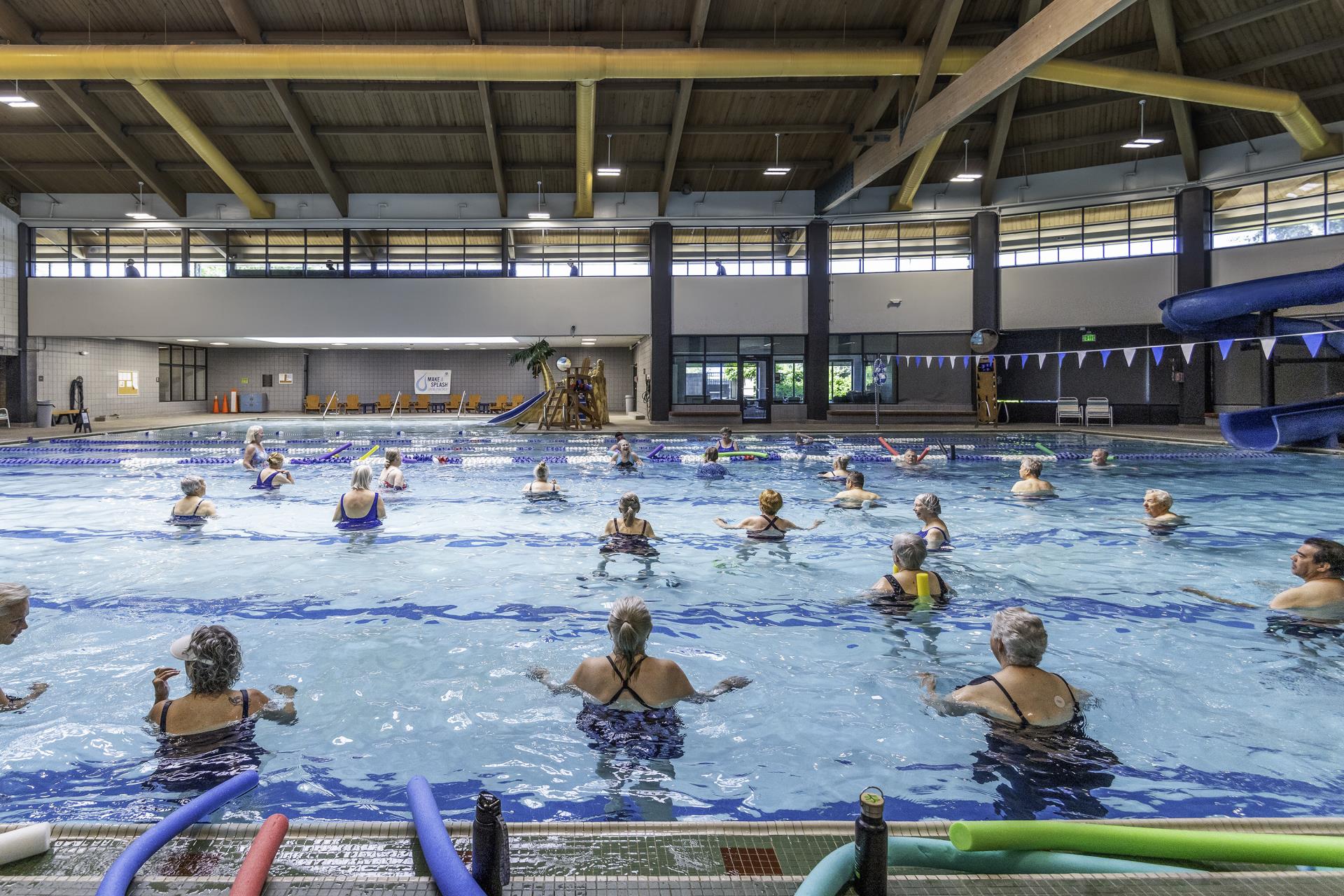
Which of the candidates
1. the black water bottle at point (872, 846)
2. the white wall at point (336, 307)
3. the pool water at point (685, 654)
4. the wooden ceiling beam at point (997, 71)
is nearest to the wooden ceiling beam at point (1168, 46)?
the wooden ceiling beam at point (997, 71)

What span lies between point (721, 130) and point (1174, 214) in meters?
12.7

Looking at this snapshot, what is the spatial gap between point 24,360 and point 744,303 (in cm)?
2166

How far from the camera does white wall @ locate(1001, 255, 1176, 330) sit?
74.5 feet

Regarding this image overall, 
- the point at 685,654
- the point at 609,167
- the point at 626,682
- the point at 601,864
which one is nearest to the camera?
the point at 601,864

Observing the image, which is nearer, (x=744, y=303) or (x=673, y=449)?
(x=673, y=449)

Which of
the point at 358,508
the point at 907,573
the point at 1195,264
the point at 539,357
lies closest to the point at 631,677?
the point at 907,573

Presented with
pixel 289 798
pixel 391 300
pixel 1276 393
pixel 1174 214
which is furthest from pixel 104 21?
pixel 1276 393

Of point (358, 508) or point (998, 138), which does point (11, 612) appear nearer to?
point (358, 508)

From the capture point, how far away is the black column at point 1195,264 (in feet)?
71.9

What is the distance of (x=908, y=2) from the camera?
58.0ft

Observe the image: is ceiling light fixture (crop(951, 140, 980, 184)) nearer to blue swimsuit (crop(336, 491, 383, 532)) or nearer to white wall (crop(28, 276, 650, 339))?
white wall (crop(28, 276, 650, 339))

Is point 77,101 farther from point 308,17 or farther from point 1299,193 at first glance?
point 1299,193

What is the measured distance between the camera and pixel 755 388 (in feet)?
83.7

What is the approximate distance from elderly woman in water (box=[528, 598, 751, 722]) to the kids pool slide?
12.9 m
